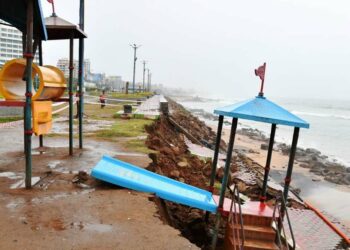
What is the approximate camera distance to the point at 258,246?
6777mm

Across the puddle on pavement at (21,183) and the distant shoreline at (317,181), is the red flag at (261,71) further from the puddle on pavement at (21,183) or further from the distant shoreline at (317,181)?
the distant shoreline at (317,181)

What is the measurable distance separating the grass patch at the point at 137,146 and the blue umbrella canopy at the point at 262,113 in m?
4.81

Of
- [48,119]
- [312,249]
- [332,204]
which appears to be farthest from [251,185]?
[48,119]

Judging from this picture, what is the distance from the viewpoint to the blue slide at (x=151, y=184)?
7.20 meters

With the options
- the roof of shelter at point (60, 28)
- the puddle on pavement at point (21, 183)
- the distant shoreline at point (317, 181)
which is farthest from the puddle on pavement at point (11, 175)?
the distant shoreline at point (317, 181)

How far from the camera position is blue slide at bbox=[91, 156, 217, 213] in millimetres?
7195

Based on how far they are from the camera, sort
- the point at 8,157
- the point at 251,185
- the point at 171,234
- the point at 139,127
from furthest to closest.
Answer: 1. the point at 139,127
2. the point at 251,185
3. the point at 8,157
4. the point at 171,234

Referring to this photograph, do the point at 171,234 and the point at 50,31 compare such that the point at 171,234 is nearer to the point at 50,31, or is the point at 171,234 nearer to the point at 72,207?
the point at 72,207

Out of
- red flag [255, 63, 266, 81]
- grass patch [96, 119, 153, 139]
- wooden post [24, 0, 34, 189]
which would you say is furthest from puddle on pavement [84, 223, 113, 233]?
grass patch [96, 119, 153, 139]

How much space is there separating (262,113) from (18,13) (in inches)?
235

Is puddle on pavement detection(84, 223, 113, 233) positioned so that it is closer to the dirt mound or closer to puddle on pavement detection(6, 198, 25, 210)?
puddle on pavement detection(6, 198, 25, 210)

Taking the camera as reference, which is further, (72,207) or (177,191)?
(177,191)

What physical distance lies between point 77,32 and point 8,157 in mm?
3936

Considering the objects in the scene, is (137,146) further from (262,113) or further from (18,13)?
(262,113)
